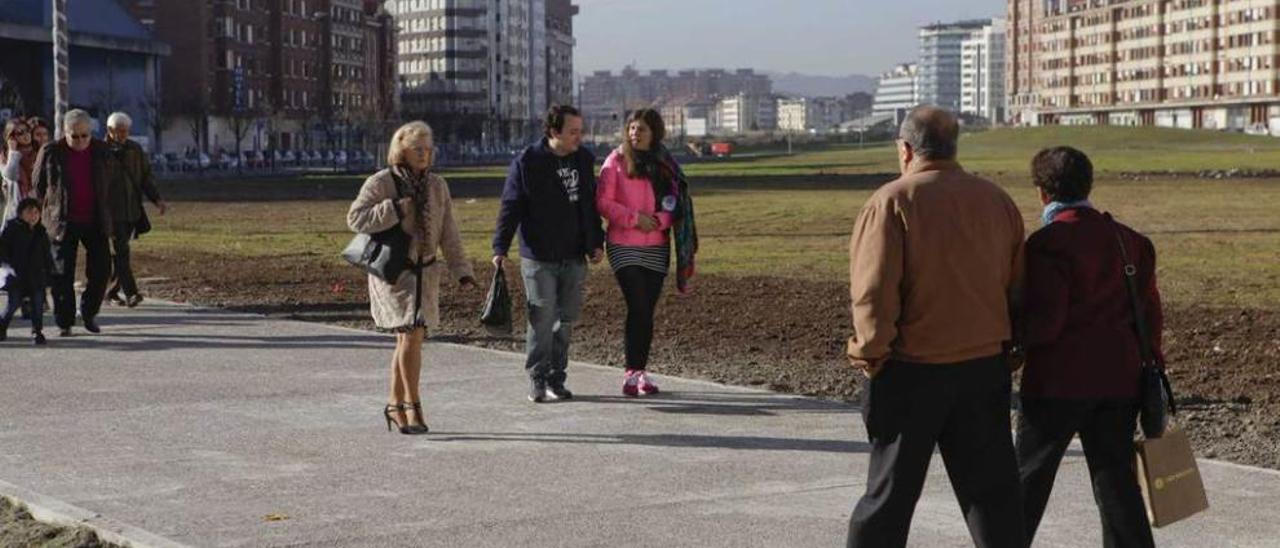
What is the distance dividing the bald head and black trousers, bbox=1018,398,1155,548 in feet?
3.27

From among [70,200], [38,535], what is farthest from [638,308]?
[70,200]

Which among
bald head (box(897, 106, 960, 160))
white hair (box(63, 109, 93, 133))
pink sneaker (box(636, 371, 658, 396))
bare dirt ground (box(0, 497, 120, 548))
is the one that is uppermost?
white hair (box(63, 109, 93, 133))

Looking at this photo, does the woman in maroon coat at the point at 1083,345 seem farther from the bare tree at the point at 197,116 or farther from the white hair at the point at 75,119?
the bare tree at the point at 197,116

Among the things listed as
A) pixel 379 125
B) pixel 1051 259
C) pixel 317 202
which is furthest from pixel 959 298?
pixel 379 125

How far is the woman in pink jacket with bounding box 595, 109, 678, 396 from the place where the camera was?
453 inches

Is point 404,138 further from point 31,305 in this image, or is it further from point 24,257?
point 24,257

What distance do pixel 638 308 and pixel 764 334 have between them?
12.7 ft

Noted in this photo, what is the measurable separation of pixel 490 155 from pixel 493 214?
354 ft

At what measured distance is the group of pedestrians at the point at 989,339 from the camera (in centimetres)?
613

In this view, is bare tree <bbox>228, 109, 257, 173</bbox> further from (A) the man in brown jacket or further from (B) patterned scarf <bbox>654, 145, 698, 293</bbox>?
(A) the man in brown jacket

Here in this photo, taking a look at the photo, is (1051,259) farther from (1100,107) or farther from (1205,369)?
(1100,107)

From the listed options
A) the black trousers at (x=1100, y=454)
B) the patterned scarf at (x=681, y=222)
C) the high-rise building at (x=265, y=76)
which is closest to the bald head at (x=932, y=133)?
the black trousers at (x=1100, y=454)

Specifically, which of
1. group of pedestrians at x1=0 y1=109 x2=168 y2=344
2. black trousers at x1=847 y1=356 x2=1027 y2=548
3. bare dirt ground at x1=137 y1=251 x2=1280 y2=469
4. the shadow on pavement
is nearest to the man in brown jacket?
black trousers at x1=847 y1=356 x2=1027 y2=548

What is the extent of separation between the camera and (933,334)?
6.18 m
